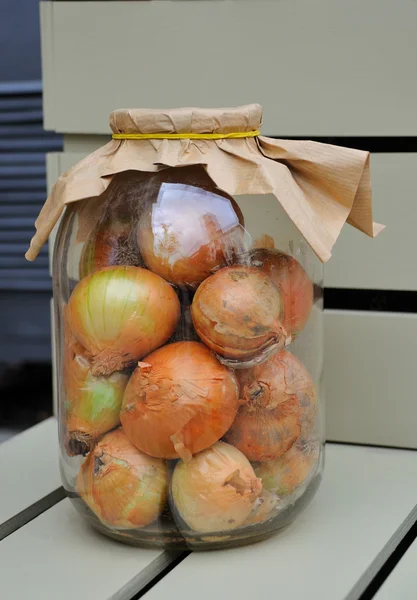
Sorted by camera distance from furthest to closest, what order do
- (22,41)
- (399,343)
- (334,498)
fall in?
(22,41), (399,343), (334,498)

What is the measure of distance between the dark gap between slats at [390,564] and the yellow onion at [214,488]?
0.12 meters

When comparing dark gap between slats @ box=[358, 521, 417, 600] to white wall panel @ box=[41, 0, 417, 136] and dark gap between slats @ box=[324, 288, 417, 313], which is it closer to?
dark gap between slats @ box=[324, 288, 417, 313]

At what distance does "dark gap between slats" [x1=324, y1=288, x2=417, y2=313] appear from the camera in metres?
1.05

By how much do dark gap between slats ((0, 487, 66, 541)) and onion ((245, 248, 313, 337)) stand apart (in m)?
0.31

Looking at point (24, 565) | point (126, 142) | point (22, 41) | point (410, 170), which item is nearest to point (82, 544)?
point (24, 565)

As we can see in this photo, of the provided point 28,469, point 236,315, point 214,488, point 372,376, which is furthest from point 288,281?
point 28,469

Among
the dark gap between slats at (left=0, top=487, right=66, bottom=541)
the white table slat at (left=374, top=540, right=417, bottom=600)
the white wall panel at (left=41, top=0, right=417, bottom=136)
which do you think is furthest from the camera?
the white wall panel at (left=41, top=0, right=417, bottom=136)

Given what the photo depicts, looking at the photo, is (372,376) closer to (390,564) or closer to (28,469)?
(390,564)

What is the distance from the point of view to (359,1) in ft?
3.00

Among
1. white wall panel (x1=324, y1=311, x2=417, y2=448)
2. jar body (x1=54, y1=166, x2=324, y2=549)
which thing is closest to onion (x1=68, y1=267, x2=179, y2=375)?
jar body (x1=54, y1=166, x2=324, y2=549)

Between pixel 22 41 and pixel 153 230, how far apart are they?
3.11ft

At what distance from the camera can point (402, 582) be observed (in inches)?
25.9

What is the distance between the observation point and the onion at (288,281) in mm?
725

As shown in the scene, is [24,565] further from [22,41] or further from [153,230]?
[22,41]
